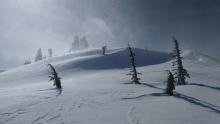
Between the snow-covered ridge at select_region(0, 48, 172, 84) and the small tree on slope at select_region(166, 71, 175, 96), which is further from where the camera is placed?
the snow-covered ridge at select_region(0, 48, 172, 84)

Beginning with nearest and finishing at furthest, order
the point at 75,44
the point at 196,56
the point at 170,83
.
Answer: the point at 170,83
the point at 196,56
the point at 75,44

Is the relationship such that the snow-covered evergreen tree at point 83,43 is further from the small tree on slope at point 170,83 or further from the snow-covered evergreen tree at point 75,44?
the small tree on slope at point 170,83

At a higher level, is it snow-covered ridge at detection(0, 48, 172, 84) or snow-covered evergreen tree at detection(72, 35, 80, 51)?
snow-covered evergreen tree at detection(72, 35, 80, 51)

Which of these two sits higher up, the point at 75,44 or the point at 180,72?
the point at 75,44

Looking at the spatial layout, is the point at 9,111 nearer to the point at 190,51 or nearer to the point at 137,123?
the point at 137,123

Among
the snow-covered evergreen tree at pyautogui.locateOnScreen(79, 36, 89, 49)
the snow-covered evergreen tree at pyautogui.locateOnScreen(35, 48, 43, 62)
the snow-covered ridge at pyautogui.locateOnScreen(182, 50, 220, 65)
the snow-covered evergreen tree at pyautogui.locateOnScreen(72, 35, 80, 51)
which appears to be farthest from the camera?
the snow-covered evergreen tree at pyautogui.locateOnScreen(79, 36, 89, 49)

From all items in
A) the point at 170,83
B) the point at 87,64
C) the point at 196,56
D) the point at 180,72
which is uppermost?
the point at 196,56

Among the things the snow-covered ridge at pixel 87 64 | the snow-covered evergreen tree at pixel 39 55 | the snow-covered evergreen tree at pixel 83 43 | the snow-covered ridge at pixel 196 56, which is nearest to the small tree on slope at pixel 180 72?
the snow-covered ridge at pixel 87 64

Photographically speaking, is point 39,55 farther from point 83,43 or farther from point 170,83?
point 170,83

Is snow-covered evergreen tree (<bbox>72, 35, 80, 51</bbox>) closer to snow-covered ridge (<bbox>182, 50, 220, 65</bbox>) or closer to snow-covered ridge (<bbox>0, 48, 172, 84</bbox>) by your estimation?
snow-covered ridge (<bbox>0, 48, 172, 84</bbox>)

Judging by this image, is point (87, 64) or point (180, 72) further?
point (87, 64)

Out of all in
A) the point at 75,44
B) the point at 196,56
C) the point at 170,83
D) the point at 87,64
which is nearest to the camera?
the point at 170,83

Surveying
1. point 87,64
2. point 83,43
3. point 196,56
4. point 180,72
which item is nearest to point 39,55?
point 83,43

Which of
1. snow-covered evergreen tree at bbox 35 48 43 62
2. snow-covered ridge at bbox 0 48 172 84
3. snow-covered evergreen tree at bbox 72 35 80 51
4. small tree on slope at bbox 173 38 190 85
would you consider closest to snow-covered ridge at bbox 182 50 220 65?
snow-covered ridge at bbox 0 48 172 84
